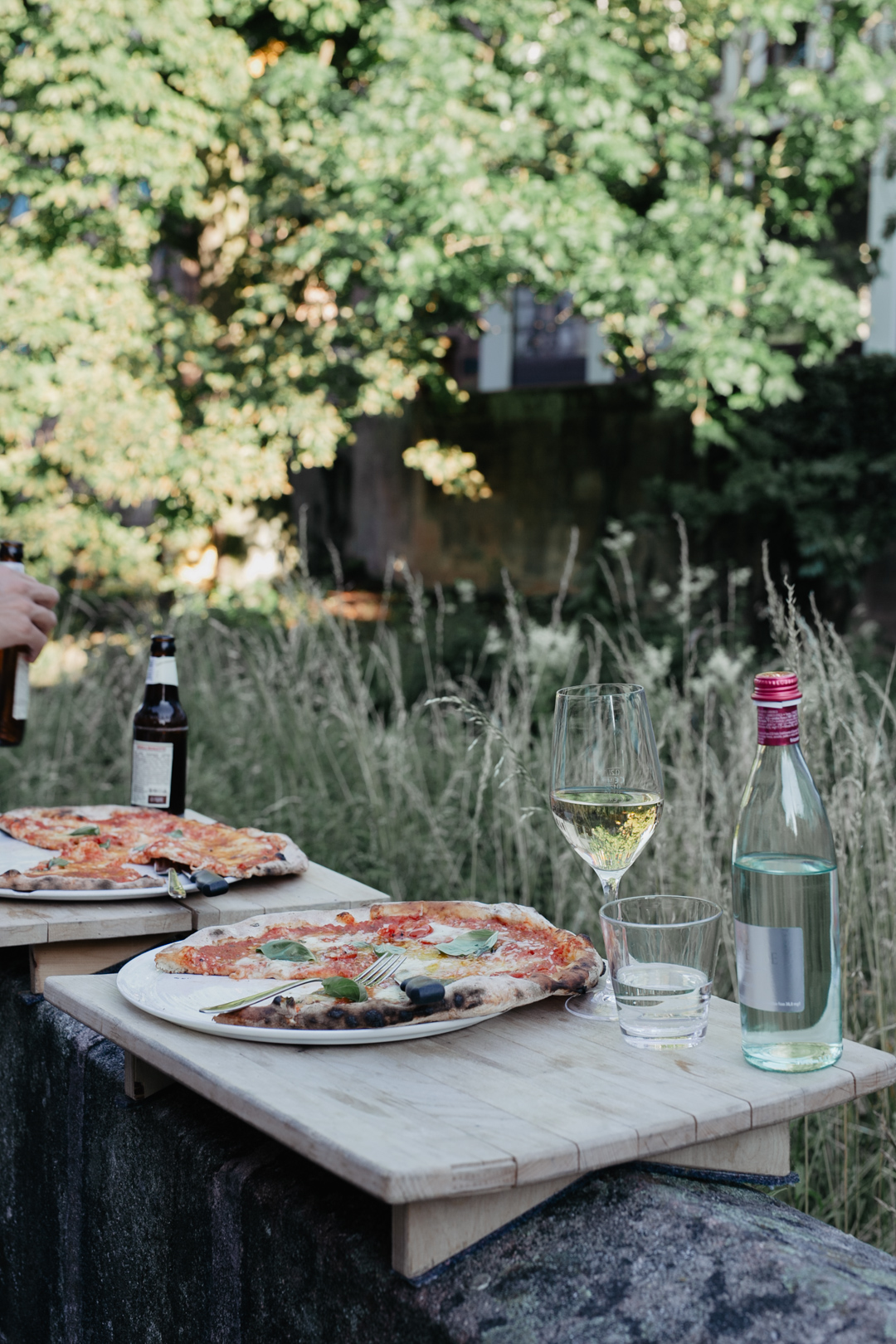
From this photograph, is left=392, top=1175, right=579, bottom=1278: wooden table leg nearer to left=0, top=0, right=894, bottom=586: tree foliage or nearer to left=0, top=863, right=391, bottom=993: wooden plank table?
left=0, top=863, right=391, bottom=993: wooden plank table

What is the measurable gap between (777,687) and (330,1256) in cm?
65

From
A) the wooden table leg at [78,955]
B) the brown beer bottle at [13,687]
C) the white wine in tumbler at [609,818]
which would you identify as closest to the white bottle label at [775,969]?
the white wine in tumbler at [609,818]

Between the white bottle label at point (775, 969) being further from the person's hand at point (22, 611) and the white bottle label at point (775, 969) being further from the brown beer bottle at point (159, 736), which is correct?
the person's hand at point (22, 611)

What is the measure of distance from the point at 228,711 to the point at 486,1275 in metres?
4.11

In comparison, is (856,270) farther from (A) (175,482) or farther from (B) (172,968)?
(B) (172,968)

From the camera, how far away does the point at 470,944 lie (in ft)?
4.58

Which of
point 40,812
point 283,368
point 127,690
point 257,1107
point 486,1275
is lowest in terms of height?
point 486,1275

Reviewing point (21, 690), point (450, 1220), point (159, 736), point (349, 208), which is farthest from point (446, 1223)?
point (349, 208)

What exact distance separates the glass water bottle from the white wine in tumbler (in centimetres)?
15

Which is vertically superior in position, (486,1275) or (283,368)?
(283,368)

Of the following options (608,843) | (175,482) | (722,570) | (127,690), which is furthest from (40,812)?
(722,570)

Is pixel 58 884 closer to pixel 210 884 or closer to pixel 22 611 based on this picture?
pixel 210 884

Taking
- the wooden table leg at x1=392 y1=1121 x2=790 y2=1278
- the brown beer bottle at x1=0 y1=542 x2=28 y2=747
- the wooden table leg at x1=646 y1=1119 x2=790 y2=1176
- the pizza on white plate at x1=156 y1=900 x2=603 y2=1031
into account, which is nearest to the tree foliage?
the brown beer bottle at x1=0 y1=542 x2=28 y2=747

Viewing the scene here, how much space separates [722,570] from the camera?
9406mm
